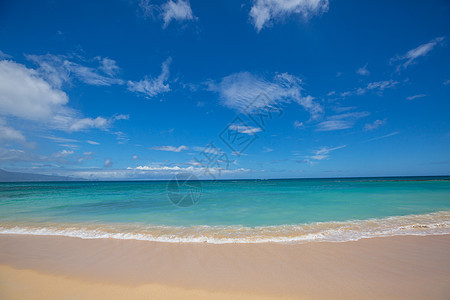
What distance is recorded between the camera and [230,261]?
4.03 meters

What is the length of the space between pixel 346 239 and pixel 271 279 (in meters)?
3.44

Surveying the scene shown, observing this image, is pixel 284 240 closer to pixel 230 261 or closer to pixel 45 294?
pixel 230 261

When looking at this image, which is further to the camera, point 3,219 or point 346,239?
point 3,219

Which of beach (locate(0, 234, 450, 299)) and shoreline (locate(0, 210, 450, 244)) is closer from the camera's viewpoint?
beach (locate(0, 234, 450, 299))

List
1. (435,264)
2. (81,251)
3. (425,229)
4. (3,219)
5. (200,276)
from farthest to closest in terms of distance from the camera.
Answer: (3,219), (425,229), (81,251), (435,264), (200,276)

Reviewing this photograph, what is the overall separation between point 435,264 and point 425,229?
3466mm

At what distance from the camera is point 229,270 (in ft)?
11.9

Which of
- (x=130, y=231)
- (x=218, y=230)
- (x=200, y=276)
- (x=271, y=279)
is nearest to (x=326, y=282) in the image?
(x=271, y=279)

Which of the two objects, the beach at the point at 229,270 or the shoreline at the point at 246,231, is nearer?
the beach at the point at 229,270

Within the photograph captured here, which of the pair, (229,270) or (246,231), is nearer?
(229,270)

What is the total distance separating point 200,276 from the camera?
135 inches

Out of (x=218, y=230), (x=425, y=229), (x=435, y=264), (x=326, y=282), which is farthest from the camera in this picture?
(x=218, y=230)

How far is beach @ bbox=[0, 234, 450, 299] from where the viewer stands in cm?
294

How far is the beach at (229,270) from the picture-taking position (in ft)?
9.63
